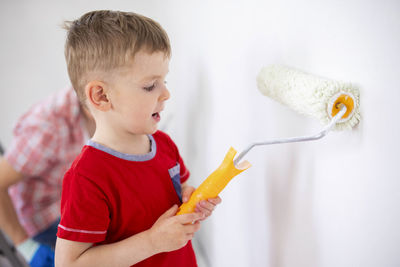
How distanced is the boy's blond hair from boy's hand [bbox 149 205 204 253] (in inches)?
10.6

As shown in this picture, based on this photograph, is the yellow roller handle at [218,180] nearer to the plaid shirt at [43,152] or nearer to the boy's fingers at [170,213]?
the boy's fingers at [170,213]

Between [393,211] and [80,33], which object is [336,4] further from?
[80,33]

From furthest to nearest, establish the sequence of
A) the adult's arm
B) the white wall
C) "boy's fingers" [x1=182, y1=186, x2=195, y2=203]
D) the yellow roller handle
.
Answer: the adult's arm → "boy's fingers" [x1=182, y1=186, x2=195, y2=203] → the yellow roller handle → the white wall

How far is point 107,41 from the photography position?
1.57ft

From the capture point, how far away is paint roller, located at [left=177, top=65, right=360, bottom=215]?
355mm

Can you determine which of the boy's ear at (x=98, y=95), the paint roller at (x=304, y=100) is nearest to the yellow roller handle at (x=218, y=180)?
the paint roller at (x=304, y=100)

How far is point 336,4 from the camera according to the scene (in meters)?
0.36

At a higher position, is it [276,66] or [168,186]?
[276,66]

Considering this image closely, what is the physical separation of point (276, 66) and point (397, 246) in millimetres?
288

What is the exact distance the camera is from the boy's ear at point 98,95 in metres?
0.49

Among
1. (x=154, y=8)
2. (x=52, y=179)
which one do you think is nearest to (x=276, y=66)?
(x=52, y=179)

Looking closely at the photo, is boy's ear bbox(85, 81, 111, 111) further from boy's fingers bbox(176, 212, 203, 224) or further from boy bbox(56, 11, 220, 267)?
boy's fingers bbox(176, 212, 203, 224)

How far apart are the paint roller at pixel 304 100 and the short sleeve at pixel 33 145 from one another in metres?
0.57

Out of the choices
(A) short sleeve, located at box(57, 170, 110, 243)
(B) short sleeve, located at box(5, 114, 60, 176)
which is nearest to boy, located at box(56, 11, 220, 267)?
(A) short sleeve, located at box(57, 170, 110, 243)
